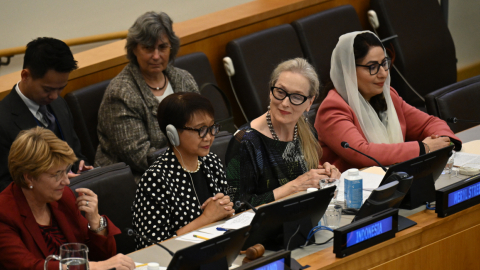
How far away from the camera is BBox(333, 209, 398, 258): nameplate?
177cm

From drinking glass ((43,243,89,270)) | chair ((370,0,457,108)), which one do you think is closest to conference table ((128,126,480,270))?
drinking glass ((43,243,89,270))

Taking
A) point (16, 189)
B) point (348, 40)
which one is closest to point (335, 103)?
point (348, 40)

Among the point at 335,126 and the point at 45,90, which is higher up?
the point at 45,90

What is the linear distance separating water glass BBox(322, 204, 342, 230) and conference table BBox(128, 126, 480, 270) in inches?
1.6

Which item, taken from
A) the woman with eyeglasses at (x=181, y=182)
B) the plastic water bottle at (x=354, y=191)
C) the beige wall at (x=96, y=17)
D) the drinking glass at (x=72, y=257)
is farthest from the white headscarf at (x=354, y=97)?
the beige wall at (x=96, y=17)

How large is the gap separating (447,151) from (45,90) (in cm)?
161

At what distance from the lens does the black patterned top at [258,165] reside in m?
2.36

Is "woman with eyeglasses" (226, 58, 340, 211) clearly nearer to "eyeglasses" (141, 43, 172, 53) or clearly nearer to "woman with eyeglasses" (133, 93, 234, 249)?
"woman with eyeglasses" (133, 93, 234, 249)

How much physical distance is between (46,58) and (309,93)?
3.57ft

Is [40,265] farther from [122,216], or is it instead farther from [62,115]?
[62,115]

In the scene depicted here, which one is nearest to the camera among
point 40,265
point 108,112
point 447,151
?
point 40,265

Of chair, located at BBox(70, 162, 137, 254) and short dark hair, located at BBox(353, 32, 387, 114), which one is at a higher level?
short dark hair, located at BBox(353, 32, 387, 114)

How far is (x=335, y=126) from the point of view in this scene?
107 inches

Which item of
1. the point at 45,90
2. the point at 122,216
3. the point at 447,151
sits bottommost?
the point at 122,216
